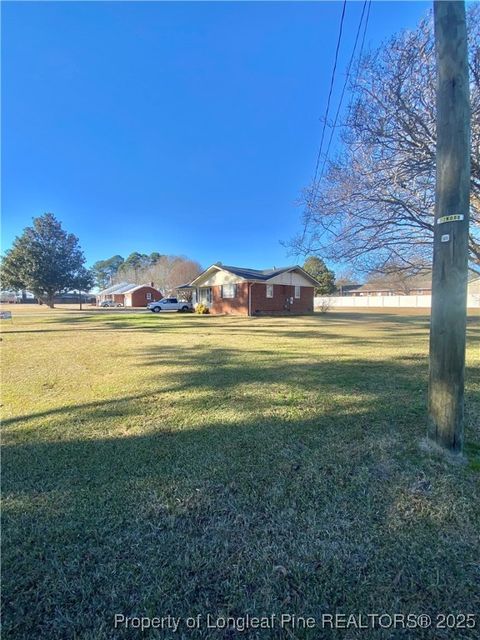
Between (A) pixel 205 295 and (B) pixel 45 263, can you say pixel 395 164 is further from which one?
(B) pixel 45 263

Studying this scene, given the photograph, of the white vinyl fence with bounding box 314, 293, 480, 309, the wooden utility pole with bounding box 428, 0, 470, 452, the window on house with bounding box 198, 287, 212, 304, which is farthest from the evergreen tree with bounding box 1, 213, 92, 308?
the wooden utility pole with bounding box 428, 0, 470, 452

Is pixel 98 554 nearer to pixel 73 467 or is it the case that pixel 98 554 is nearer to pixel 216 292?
pixel 73 467

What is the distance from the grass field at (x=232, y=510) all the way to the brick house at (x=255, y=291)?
1979 cm

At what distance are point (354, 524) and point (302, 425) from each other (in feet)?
5.08

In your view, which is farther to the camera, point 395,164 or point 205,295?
point 205,295

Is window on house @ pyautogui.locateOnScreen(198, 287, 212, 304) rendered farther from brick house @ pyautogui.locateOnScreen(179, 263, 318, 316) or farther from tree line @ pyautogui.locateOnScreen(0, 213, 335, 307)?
tree line @ pyautogui.locateOnScreen(0, 213, 335, 307)

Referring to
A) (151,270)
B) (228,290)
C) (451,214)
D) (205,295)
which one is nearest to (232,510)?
(451,214)

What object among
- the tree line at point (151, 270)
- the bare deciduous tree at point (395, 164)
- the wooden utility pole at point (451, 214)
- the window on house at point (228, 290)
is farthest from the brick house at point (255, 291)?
the tree line at point (151, 270)

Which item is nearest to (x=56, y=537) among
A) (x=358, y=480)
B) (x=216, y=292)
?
(x=358, y=480)

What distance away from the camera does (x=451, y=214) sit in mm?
2688

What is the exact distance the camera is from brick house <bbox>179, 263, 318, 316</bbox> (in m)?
24.4

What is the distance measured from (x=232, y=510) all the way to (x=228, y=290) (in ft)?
78.3

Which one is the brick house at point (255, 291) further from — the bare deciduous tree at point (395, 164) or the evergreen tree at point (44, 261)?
the evergreen tree at point (44, 261)

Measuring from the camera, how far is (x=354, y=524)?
2117 millimetres
